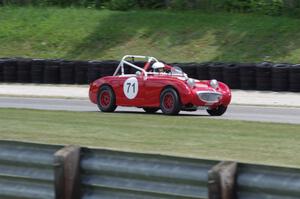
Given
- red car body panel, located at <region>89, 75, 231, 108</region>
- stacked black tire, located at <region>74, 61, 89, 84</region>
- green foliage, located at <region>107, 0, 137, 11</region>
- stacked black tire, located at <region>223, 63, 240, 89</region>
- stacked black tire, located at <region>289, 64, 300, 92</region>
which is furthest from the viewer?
green foliage, located at <region>107, 0, 137, 11</region>

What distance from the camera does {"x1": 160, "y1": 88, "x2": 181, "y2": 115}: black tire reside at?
17000mm

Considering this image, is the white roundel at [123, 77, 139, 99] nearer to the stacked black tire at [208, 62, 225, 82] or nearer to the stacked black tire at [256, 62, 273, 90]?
the stacked black tire at [256, 62, 273, 90]

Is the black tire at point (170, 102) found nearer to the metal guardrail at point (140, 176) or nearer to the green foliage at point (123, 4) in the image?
the metal guardrail at point (140, 176)

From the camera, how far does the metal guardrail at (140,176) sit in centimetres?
531

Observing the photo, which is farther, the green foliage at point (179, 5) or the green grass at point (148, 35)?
the green foliage at point (179, 5)

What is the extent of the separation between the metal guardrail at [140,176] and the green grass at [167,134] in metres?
3.56

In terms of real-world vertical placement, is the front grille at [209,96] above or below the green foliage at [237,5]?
above

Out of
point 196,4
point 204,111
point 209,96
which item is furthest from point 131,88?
point 196,4

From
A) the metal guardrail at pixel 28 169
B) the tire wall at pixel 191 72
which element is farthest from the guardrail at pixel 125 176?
the tire wall at pixel 191 72


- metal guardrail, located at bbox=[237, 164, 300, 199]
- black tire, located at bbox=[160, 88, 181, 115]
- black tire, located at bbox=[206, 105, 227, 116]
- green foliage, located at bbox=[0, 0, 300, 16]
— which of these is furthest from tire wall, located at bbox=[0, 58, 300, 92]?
metal guardrail, located at bbox=[237, 164, 300, 199]

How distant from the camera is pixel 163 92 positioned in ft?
56.9

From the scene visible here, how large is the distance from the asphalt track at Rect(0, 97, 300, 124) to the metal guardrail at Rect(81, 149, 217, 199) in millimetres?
10375

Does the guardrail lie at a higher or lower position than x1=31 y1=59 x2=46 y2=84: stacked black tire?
higher

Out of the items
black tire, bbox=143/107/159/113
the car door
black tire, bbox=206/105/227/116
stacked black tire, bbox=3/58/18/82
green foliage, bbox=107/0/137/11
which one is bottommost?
stacked black tire, bbox=3/58/18/82
